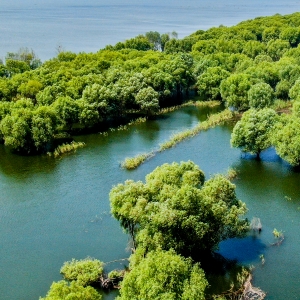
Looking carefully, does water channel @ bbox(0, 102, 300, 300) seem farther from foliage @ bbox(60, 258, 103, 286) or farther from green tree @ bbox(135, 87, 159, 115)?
green tree @ bbox(135, 87, 159, 115)

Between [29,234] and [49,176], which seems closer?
[29,234]

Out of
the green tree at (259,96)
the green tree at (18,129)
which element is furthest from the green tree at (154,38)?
the green tree at (18,129)

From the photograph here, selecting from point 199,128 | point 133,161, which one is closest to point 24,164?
point 133,161

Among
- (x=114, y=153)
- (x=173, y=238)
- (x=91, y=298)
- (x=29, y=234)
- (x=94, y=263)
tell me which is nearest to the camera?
(x=91, y=298)

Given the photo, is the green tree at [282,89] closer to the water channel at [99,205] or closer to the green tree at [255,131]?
the water channel at [99,205]

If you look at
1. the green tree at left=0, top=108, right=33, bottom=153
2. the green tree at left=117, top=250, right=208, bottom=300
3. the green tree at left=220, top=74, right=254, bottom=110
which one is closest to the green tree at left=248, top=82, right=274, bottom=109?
the green tree at left=220, top=74, right=254, bottom=110

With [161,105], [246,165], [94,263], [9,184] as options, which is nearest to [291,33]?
[161,105]

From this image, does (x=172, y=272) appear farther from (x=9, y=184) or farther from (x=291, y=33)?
(x=291, y=33)
